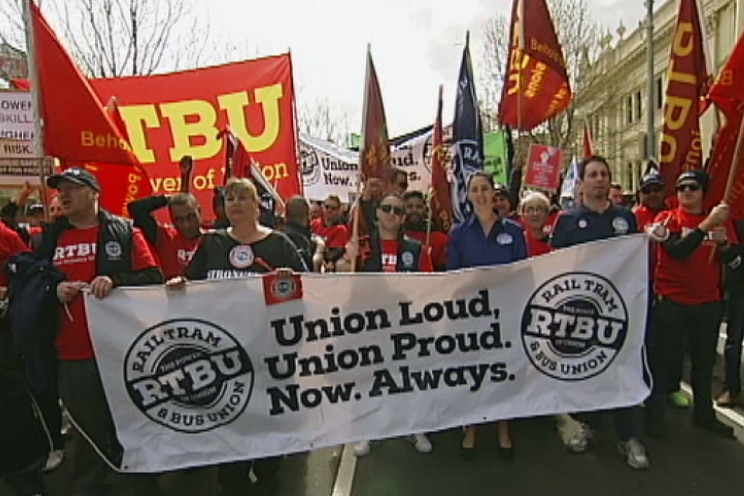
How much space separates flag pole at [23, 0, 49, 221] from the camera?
190 inches

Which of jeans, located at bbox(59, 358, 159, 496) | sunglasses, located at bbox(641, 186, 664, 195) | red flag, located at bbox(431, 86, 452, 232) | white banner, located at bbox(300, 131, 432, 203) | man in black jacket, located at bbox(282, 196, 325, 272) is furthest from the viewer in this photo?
white banner, located at bbox(300, 131, 432, 203)

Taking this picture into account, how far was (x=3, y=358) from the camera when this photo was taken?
13.9ft

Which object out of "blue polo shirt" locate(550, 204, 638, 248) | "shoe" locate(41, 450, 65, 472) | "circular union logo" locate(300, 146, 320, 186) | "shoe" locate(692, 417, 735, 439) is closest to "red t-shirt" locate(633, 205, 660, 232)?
"blue polo shirt" locate(550, 204, 638, 248)

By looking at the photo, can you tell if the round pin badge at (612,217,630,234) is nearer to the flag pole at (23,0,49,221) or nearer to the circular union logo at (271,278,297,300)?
the circular union logo at (271,278,297,300)

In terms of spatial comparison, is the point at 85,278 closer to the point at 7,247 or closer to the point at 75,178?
the point at 75,178

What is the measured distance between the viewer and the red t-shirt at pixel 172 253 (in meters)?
5.54

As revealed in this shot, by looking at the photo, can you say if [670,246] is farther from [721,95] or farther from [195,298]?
[195,298]

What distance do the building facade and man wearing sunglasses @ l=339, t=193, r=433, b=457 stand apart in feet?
88.7

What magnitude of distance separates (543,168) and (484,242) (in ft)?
16.8

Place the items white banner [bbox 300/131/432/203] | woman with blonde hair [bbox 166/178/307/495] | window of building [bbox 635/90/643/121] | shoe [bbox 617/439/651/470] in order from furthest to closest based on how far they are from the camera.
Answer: window of building [bbox 635/90/643/121], white banner [bbox 300/131/432/203], shoe [bbox 617/439/651/470], woman with blonde hair [bbox 166/178/307/495]

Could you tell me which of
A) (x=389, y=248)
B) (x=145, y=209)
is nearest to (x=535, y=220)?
(x=389, y=248)

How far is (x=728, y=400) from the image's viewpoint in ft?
19.3

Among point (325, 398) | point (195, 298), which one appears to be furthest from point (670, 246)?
point (195, 298)

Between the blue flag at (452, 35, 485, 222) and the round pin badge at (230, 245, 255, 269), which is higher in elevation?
the blue flag at (452, 35, 485, 222)
